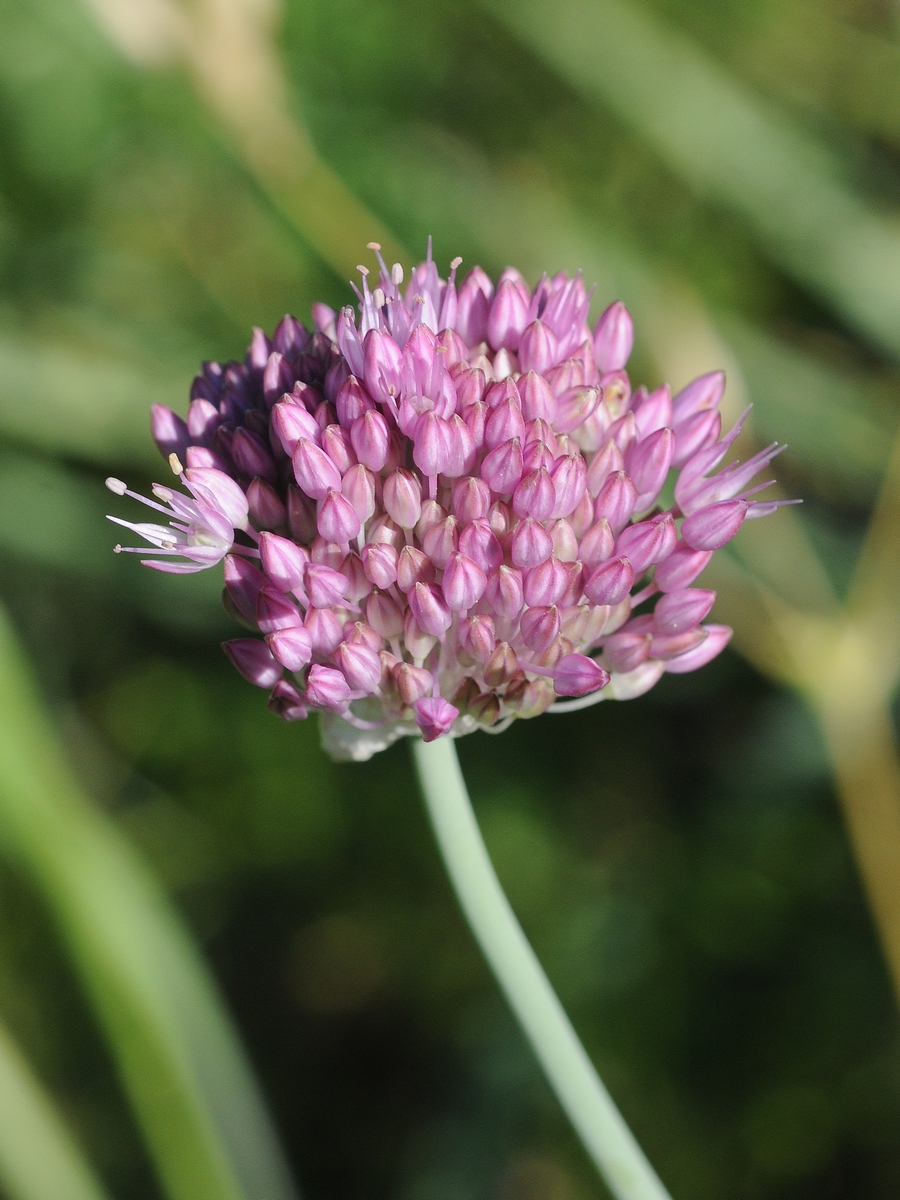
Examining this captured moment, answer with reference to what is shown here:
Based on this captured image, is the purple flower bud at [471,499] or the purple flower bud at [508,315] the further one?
the purple flower bud at [508,315]

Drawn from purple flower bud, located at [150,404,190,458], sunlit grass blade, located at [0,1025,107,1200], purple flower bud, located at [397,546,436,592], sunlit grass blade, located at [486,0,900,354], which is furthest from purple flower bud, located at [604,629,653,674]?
sunlit grass blade, located at [486,0,900,354]

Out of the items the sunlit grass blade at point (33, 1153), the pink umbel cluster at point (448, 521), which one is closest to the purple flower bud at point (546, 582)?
the pink umbel cluster at point (448, 521)

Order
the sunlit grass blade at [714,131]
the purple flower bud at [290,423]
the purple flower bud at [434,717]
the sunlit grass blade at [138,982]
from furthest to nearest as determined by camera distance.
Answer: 1. the sunlit grass blade at [714,131]
2. the sunlit grass blade at [138,982]
3. the purple flower bud at [290,423]
4. the purple flower bud at [434,717]

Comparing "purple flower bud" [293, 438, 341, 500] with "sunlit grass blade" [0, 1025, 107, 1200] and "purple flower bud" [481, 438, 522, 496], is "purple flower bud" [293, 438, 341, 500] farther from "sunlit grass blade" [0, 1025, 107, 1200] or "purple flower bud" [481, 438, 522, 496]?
"sunlit grass blade" [0, 1025, 107, 1200]

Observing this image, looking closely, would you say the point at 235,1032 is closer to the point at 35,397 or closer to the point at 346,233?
the point at 35,397

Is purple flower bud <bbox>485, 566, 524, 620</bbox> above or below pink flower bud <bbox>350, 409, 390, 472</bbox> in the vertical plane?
below

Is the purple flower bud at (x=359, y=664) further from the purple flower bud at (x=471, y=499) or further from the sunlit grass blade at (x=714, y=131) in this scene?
the sunlit grass blade at (x=714, y=131)

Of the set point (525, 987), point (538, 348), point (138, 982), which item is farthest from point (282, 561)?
point (138, 982)
